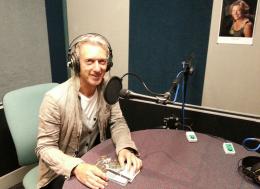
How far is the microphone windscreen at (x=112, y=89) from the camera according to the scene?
1.02m

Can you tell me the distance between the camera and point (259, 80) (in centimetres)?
166

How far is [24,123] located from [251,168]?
3.99 ft

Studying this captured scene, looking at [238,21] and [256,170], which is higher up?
[238,21]

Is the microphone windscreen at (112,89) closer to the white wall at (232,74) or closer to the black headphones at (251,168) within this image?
the black headphones at (251,168)

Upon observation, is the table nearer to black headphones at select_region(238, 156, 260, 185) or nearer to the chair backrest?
black headphones at select_region(238, 156, 260, 185)

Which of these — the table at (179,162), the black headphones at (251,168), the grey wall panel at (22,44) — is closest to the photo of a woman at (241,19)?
the table at (179,162)

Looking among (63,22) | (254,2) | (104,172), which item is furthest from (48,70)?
(254,2)

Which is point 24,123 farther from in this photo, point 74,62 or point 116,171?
point 116,171

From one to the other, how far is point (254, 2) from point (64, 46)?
1.61m

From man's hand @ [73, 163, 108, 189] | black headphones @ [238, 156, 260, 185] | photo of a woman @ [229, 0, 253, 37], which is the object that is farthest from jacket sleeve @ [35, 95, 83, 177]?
photo of a woman @ [229, 0, 253, 37]

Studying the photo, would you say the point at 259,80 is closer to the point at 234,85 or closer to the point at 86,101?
the point at 234,85

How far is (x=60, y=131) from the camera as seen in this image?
1.33 m

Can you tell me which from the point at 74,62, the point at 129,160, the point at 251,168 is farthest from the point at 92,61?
the point at 251,168

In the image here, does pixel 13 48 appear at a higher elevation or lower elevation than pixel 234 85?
higher
